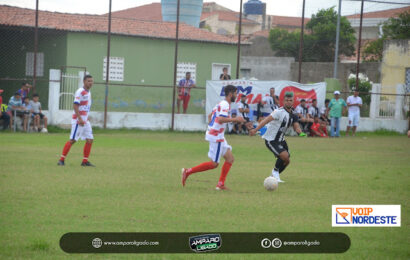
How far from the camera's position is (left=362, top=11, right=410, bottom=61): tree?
112 feet

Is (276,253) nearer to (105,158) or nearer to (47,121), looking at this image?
(105,158)

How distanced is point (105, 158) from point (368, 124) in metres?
16.7

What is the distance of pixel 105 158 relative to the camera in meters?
16.6

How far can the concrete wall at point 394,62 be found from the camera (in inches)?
1461

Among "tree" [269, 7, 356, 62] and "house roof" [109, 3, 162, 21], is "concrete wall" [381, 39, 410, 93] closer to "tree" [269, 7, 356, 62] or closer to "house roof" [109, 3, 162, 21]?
"tree" [269, 7, 356, 62]

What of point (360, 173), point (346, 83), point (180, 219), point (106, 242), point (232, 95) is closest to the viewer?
point (106, 242)

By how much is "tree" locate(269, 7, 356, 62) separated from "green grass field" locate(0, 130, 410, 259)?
2598 centimetres

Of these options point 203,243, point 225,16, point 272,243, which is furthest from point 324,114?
point 225,16

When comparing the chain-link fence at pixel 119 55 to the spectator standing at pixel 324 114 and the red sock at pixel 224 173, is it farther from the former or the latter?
the red sock at pixel 224 173

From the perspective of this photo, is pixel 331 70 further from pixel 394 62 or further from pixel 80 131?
pixel 80 131

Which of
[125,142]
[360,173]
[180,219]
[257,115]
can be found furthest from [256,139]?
[180,219]

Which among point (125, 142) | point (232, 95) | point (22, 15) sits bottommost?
point (125, 142)

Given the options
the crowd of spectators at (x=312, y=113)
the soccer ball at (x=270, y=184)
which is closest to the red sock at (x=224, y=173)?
the soccer ball at (x=270, y=184)

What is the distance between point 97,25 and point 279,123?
22.3 meters
